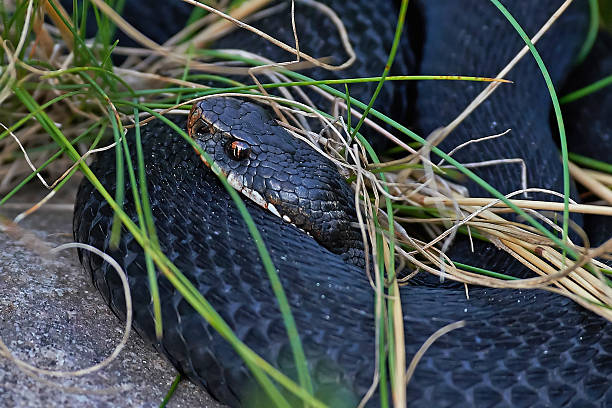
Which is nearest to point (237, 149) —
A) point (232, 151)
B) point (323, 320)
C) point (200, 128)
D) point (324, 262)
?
point (232, 151)

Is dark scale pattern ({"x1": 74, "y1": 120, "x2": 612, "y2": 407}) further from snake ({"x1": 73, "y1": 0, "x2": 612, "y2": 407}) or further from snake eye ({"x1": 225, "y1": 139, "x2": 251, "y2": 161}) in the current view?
snake eye ({"x1": 225, "y1": 139, "x2": 251, "y2": 161})

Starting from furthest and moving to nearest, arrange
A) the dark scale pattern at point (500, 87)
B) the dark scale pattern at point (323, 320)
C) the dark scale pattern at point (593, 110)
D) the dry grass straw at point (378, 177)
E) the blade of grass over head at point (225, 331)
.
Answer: the dark scale pattern at point (593, 110) < the dark scale pattern at point (500, 87) < the dry grass straw at point (378, 177) < the dark scale pattern at point (323, 320) < the blade of grass over head at point (225, 331)

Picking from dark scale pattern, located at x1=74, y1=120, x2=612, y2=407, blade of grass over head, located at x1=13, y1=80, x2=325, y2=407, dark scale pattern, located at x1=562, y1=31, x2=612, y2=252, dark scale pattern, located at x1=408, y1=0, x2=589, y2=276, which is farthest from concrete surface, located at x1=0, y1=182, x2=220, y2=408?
dark scale pattern, located at x1=562, y1=31, x2=612, y2=252

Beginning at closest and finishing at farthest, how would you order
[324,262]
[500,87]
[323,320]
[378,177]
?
1. [323,320]
2. [324,262]
3. [378,177]
4. [500,87]

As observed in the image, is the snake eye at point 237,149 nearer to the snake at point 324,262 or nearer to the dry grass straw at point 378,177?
the snake at point 324,262

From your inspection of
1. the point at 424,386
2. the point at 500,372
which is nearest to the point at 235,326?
the point at 424,386

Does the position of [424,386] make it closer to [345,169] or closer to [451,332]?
[451,332]

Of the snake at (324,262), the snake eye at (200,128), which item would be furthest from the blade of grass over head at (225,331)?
the snake eye at (200,128)

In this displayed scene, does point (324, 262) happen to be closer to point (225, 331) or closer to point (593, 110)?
point (225, 331)
